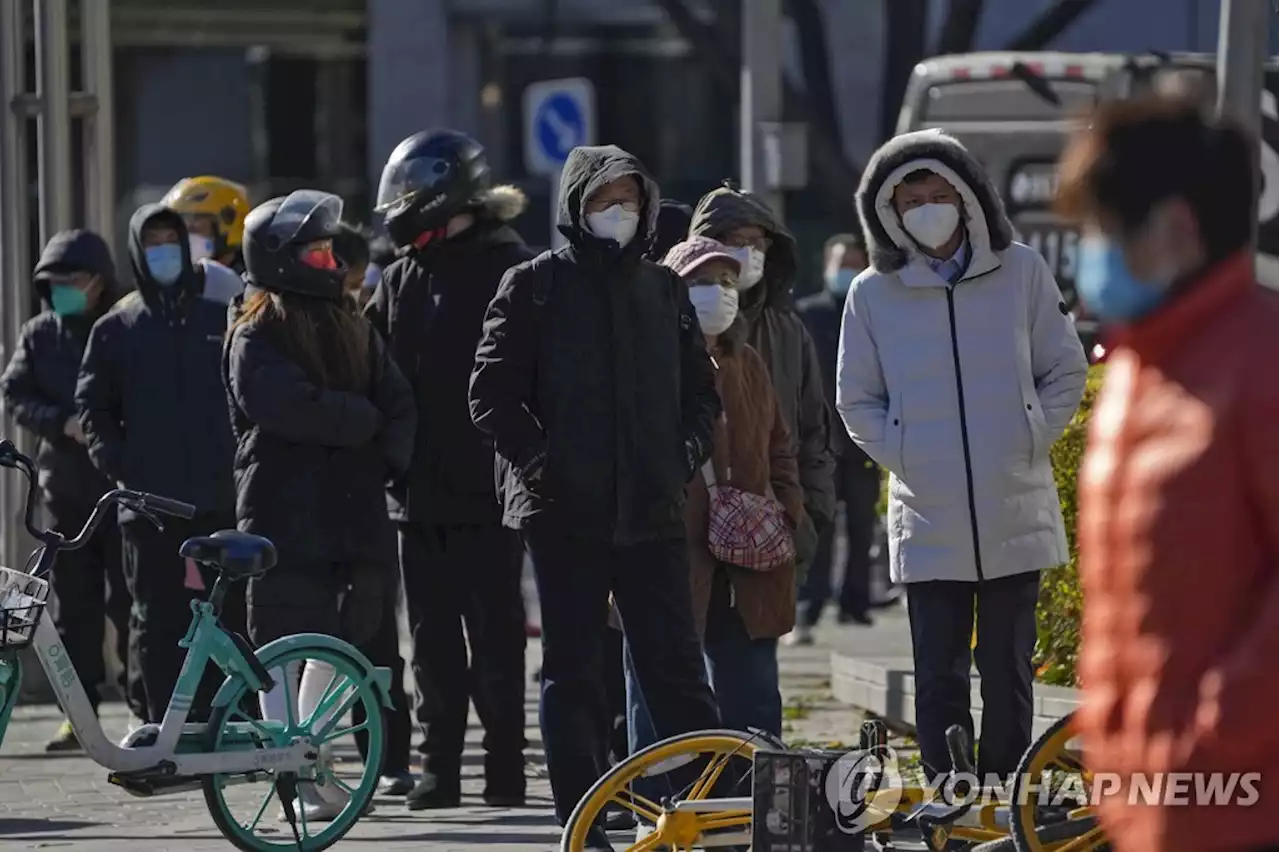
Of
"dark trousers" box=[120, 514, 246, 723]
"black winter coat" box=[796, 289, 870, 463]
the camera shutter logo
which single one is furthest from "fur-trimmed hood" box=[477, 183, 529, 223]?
"black winter coat" box=[796, 289, 870, 463]

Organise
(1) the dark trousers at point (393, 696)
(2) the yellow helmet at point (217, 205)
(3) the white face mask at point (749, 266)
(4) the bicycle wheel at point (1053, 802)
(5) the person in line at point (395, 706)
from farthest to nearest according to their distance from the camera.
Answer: (2) the yellow helmet at point (217, 205), (1) the dark trousers at point (393, 696), (5) the person in line at point (395, 706), (3) the white face mask at point (749, 266), (4) the bicycle wheel at point (1053, 802)

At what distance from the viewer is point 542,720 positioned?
721cm

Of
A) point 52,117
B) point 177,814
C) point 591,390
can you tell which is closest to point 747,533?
point 591,390

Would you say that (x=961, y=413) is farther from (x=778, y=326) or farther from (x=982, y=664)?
(x=778, y=326)

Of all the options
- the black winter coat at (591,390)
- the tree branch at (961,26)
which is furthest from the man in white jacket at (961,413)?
the tree branch at (961,26)

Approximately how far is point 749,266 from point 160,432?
2473 millimetres

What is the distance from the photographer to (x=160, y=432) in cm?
954

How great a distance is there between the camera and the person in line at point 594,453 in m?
7.06

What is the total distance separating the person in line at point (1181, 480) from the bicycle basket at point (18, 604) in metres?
4.19

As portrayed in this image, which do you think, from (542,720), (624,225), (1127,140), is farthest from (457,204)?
(1127,140)

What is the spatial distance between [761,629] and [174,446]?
2734mm

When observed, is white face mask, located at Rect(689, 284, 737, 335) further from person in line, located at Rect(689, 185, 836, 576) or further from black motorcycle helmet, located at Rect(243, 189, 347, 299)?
black motorcycle helmet, located at Rect(243, 189, 347, 299)

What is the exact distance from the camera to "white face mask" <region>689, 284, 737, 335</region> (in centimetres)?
774

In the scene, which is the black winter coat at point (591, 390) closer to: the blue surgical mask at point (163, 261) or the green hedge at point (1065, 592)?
the green hedge at point (1065, 592)
